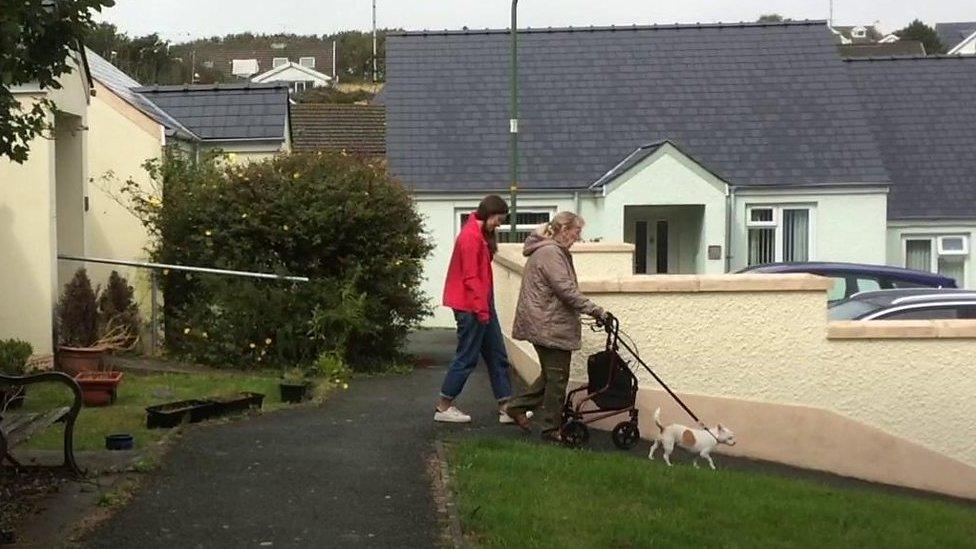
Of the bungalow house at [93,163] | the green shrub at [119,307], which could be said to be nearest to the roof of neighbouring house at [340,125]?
the bungalow house at [93,163]

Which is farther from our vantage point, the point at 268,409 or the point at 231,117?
the point at 231,117

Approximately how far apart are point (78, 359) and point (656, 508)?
23.7 feet

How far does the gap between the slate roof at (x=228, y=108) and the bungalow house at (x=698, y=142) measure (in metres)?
3.60

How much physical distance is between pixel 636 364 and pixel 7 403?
201 inches

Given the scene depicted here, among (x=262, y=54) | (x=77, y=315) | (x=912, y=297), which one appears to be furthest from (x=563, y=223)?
(x=262, y=54)

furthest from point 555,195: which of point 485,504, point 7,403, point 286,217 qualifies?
point 485,504

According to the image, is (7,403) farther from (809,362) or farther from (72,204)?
(809,362)

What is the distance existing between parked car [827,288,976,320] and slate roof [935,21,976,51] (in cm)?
8069

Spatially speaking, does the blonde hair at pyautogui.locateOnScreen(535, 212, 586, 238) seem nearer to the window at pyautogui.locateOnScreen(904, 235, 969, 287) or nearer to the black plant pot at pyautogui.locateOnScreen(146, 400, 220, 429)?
the black plant pot at pyautogui.locateOnScreen(146, 400, 220, 429)

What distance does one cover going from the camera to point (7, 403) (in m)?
9.59

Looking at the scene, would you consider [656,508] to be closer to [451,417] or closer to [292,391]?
[451,417]

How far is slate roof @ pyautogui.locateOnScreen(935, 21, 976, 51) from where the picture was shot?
3521 inches

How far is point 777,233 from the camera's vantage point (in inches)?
1007

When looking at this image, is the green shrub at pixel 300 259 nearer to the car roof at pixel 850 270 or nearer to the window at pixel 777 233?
the car roof at pixel 850 270
